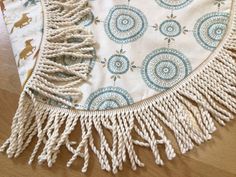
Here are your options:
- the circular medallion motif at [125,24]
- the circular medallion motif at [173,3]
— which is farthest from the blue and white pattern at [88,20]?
the circular medallion motif at [173,3]

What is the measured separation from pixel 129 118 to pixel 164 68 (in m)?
0.13

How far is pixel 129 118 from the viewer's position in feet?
2.66

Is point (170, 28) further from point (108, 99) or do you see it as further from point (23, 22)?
point (23, 22)

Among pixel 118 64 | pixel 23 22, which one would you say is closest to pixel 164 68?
pixel 118 64

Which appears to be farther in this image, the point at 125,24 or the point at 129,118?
the point at 125,24

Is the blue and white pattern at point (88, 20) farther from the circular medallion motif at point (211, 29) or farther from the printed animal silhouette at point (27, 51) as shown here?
the circular medallion motif at point (211, 29)

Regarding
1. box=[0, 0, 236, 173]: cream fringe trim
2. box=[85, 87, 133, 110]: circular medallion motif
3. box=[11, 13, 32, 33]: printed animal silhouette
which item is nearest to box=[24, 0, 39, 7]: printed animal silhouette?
box=[11, 13, 32, 33]: printed animal silhouette

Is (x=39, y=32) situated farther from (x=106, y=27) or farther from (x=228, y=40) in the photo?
(x=228, y=40)

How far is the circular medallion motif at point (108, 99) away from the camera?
83 centimetres

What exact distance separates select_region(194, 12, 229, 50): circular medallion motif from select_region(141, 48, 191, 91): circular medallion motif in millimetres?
58

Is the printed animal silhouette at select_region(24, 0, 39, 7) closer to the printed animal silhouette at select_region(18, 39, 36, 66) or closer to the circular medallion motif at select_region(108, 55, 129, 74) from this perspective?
the printed animal silhouette at select_region(18, 39, 36, 66)

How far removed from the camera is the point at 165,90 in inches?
32.7

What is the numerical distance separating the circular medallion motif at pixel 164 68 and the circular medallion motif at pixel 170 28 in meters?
0.04

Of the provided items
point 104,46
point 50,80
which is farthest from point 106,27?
point 50,80
